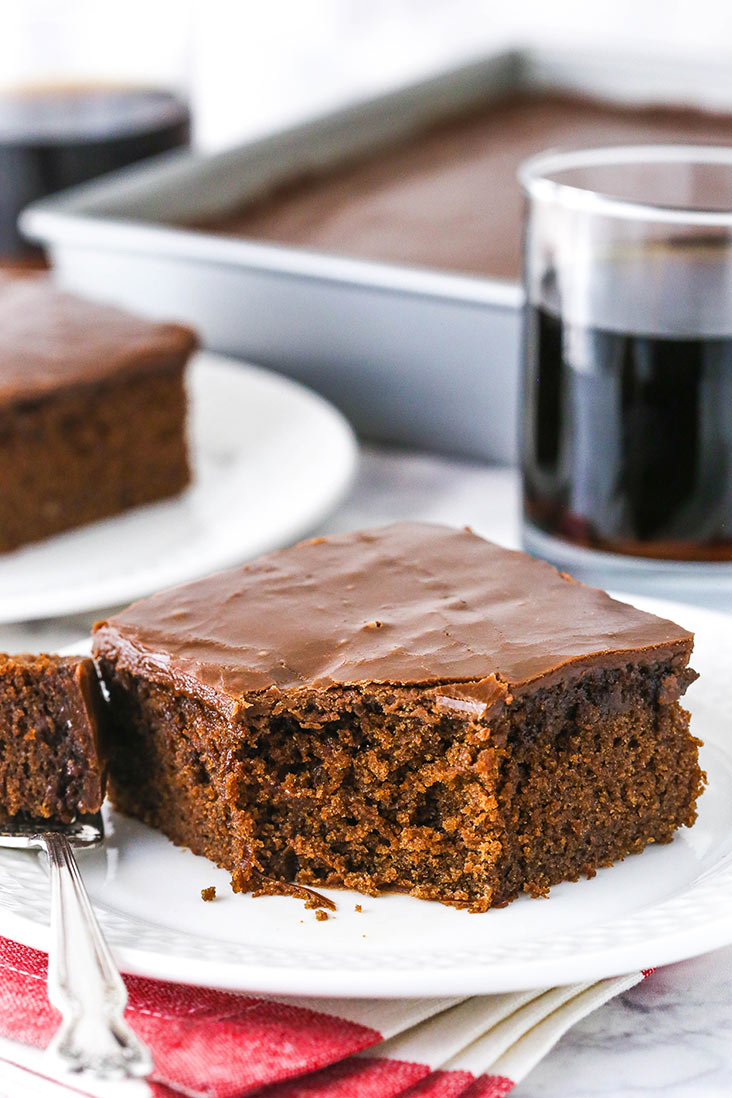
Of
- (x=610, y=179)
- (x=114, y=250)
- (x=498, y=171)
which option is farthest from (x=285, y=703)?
(x=498, y=171)

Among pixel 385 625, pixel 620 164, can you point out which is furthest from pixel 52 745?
pixel 620 164

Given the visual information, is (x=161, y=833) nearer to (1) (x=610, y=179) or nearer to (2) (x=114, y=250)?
(1) (x=610, y=179)

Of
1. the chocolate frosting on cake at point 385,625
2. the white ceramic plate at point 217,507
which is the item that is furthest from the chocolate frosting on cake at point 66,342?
the chocolate frosting on cake at point 385,625

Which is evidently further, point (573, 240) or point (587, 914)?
point (573, 240)

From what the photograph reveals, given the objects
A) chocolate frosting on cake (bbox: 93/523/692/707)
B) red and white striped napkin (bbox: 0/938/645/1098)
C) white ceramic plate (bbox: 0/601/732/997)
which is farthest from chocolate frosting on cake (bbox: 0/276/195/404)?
red and white striped napkin (bbox: 0/938/645/1098)

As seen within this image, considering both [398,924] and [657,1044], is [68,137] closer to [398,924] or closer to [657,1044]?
[398,924]

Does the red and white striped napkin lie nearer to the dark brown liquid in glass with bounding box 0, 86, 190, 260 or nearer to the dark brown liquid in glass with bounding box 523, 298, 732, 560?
the dark brown liquid in glass with bounding box 523, 298, 732, 560
